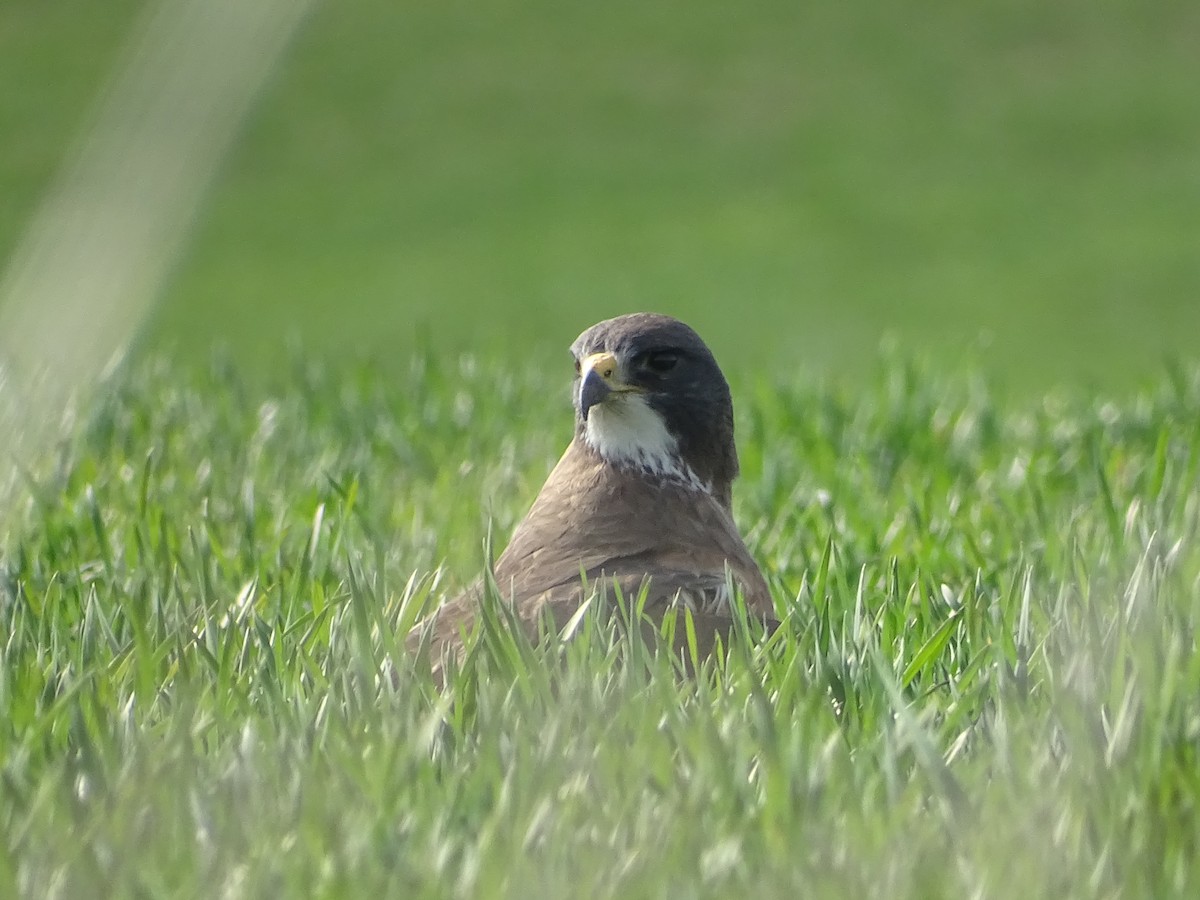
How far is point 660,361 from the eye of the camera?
3.86m

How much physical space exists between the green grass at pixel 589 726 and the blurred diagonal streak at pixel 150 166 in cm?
101

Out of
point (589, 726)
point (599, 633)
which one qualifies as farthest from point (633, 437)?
point (589, 726)

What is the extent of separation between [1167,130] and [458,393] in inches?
549

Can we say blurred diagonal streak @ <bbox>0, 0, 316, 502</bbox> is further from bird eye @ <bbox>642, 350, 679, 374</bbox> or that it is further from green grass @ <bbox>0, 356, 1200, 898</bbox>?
bird eye @ <bbox>642, 350, 679, 374</bbox>

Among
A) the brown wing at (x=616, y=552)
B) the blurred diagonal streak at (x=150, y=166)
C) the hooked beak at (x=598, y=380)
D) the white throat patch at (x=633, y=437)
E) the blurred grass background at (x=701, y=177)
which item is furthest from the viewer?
the blurred grass background at (x=701, y=177)

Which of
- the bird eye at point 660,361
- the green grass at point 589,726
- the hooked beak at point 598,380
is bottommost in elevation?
the green grass at point 589,726

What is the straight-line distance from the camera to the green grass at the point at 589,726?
2014mm

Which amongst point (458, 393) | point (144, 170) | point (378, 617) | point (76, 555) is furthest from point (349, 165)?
point (144, 170)

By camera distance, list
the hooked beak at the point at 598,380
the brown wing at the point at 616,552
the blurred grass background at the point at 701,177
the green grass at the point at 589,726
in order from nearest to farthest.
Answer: the green grass at the point at 589,726, the brown wing at the point at 616,552, the hooked beak at the point at 598,380, the blurred grass background at the point at 701,177

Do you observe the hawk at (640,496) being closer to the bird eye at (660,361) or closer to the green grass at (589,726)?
the bird eye at (660,361)

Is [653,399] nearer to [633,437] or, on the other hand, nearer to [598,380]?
[633,437]

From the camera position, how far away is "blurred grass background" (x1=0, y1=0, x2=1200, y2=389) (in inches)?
535

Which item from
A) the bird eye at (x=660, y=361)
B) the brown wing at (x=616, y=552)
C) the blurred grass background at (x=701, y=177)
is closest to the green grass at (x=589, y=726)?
the brown wing at (x=616, y=552)

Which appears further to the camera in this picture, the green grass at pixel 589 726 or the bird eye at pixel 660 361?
the bird eye at pixel 660 361
